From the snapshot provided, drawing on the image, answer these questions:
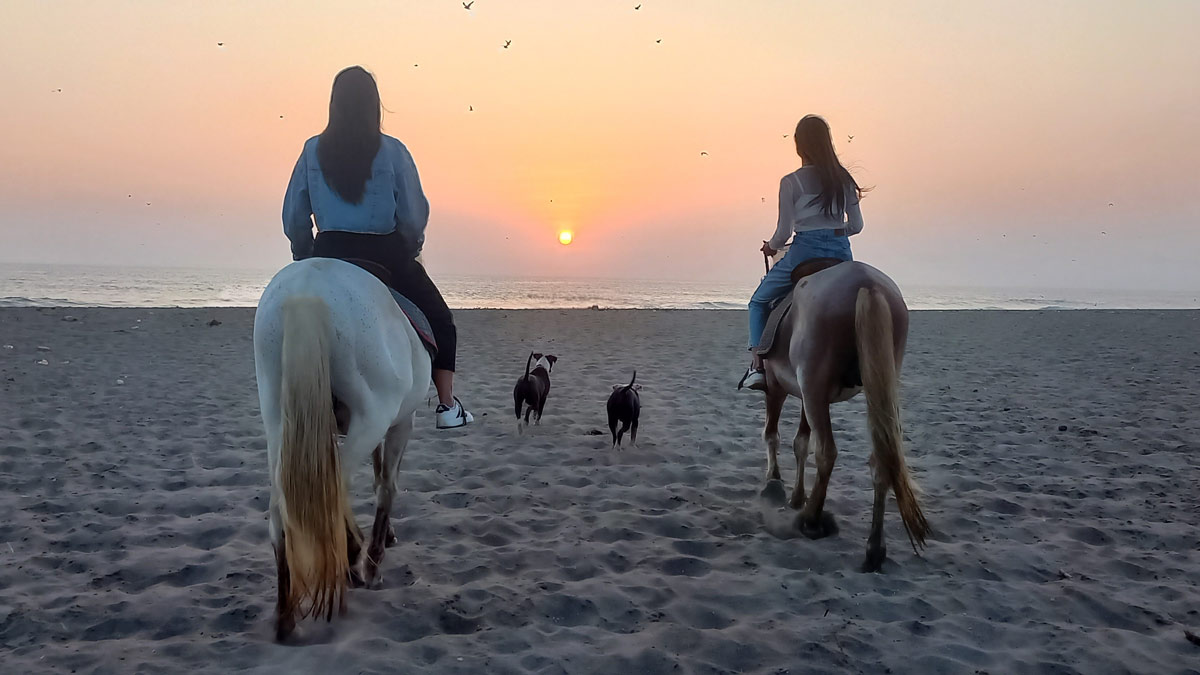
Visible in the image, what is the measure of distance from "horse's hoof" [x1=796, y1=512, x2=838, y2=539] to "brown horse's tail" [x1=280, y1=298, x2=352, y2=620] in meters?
2.61

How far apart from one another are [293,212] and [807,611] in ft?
10.0

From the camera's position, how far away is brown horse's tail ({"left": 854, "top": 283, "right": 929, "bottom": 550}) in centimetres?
325

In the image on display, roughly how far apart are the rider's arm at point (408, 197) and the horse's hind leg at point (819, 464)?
229 centimetres

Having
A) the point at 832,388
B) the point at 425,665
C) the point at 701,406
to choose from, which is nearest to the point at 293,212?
the point at 425,665

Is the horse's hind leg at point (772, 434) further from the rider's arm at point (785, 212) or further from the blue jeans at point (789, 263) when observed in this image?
the rider's arm at point (785, 212)

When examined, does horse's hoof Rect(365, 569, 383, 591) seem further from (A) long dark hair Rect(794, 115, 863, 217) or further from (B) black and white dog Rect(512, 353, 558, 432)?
(A) long dark hair Rect(794, 115, 863, 217)

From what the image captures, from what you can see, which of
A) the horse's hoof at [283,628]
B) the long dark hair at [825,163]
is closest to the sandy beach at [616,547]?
the horse's hoof at [283,628]

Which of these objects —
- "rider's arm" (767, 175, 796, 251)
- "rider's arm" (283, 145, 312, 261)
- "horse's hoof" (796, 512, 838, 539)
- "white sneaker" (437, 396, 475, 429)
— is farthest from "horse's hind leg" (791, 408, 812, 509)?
"rider's arm" (283, 145, 312, 261)

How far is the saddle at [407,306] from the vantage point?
2.99m

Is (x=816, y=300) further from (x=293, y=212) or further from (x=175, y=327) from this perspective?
(x=175, y=327)

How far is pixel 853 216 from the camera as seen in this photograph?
4207 mm

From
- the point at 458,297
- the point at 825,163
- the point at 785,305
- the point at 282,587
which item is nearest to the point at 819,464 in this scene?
the point at 785,305

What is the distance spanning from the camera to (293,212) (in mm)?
3119

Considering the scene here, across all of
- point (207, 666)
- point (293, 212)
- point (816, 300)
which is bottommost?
point (207, 666)
